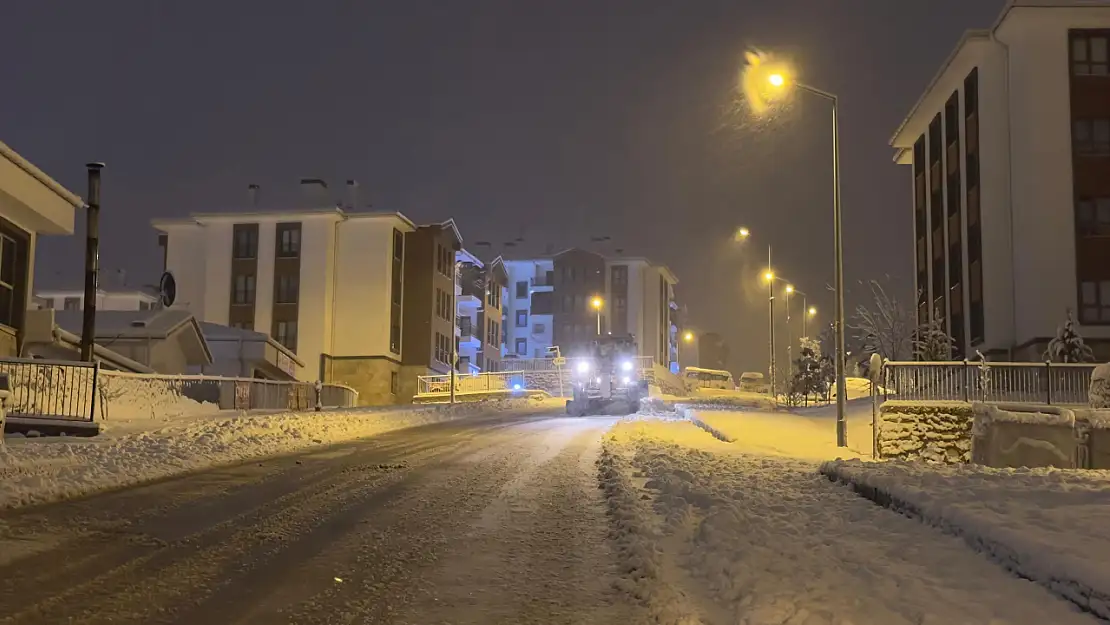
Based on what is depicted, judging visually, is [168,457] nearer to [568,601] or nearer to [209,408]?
[568,601]

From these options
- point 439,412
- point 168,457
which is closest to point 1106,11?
point 439,412

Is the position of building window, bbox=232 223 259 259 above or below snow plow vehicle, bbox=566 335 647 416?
above

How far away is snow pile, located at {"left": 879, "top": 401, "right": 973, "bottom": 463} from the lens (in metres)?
25.0

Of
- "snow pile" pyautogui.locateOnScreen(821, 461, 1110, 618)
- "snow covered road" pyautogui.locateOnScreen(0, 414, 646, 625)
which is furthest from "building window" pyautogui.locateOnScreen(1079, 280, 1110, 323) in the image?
"snow covered road" pyautogui.locateOnScreen(0, 414, 646, 625)

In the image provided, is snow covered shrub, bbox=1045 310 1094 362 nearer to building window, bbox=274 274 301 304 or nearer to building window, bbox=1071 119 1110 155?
building window, bbox=1071 119 1110 155

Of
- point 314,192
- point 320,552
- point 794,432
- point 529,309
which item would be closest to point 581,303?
point 529,309

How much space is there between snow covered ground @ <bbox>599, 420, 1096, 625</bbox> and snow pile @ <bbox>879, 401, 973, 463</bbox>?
12.6 m

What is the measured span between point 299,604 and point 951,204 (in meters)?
44.0

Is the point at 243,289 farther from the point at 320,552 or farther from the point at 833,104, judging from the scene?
the point at 320,552

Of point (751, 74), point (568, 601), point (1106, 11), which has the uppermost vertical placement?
point (1106, 11)

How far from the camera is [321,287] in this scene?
64.0 m

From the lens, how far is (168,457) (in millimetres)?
16312

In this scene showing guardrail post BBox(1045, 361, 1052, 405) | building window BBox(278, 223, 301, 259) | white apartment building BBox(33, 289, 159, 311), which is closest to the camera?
guardrail post BBox(1045, 361, 1052, 405)

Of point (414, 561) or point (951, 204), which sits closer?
point (414, 561)
